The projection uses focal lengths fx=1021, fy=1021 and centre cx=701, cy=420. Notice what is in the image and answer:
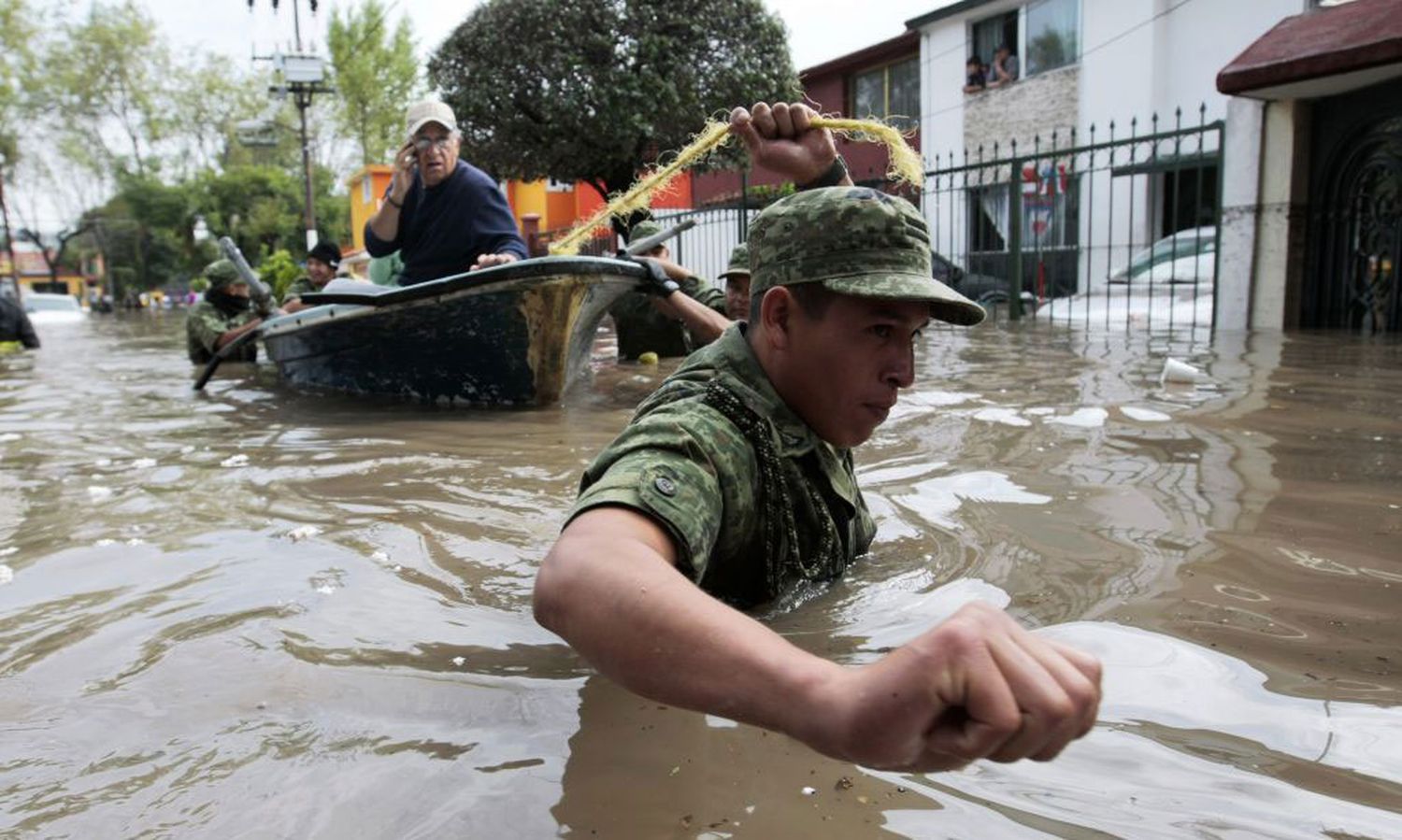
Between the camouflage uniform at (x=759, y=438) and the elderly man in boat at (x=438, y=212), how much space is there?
161 inches

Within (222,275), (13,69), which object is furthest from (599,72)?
(13,69)

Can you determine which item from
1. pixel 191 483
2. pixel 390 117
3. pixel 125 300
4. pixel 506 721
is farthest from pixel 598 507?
pixel 125 300

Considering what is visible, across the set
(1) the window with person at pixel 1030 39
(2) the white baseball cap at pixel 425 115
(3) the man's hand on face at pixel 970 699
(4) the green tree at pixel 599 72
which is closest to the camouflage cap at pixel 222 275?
(2) the white baseball cap at pixel 425 115

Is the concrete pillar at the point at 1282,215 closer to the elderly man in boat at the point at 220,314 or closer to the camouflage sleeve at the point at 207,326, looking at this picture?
the elderly man in boat at the point at 220,314

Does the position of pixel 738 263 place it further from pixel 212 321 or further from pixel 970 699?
pixel 212 321

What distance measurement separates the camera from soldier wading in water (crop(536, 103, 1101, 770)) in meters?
0.90

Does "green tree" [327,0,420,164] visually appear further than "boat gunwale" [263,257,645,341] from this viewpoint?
Yes

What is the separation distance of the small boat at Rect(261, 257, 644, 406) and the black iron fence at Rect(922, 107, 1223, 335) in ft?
18.6

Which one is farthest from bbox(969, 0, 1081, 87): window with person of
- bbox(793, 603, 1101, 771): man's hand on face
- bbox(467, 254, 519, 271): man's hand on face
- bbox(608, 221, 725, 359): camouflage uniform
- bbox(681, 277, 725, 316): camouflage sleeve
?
bbox(793, 603, 1101, 771): man's hand on face

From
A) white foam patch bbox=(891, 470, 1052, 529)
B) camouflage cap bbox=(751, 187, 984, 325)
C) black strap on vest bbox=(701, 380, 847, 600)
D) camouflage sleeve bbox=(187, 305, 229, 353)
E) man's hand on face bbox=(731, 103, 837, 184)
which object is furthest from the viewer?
camouflage sleeve bbox=(187, 305, 229, 353)

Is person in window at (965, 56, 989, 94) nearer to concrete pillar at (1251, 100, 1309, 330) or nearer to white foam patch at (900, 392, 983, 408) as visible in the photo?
concrete pillar at (1251, 100, 1309, 330)

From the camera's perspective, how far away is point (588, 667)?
209cm

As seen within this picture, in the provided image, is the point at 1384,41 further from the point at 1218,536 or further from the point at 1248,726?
the point at 1248,726

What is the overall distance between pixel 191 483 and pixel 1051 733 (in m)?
4.04
